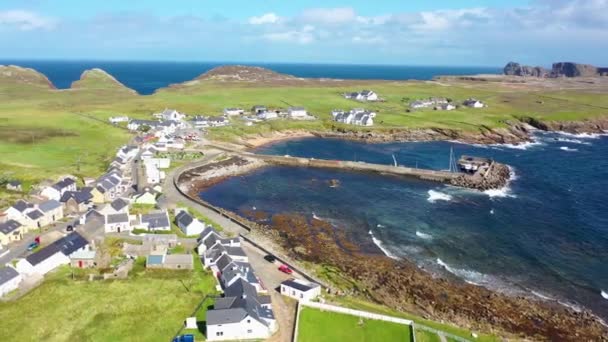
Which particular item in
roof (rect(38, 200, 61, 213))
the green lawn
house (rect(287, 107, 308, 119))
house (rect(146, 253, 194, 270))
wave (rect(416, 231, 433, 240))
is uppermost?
house (rect(287, 107, 308, 119))

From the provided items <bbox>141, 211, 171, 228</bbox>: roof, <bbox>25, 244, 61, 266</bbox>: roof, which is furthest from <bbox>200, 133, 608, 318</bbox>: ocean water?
<bbox>25, 244, 61, 266</bbox>: roof

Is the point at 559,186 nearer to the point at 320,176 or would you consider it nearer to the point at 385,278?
the point at 320,176

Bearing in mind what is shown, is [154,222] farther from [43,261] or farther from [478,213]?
[478,213]

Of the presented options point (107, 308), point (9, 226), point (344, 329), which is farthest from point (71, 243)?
point (344, 329)

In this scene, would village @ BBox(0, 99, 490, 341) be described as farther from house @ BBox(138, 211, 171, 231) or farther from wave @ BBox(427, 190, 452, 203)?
wave @ BBox(427, 190, 452, 203)

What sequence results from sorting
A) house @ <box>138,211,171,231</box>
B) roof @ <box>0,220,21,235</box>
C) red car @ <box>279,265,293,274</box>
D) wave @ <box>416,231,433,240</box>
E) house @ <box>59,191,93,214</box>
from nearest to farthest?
red car @ <box>279,265,293,274</box> → roof @ <box>0,220,21,235</box> → house @ <box>138,211,171,231</box> → wave @ <box>416,231,433,240</box> → house @ <box>59,191,93,214</box>

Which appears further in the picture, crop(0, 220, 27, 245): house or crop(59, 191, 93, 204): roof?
crop(59, 191, 93, 204): roof
